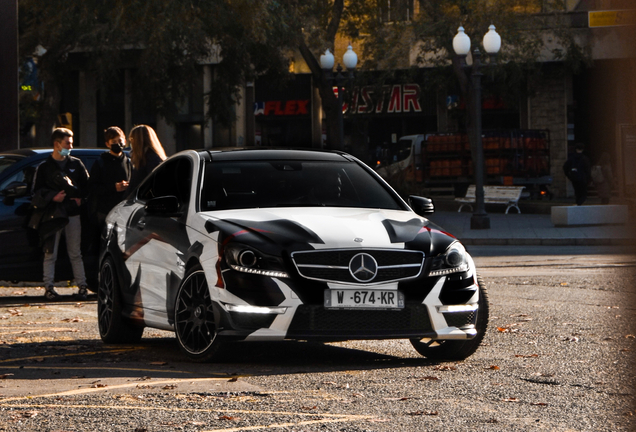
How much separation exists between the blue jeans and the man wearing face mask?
0.91 ft

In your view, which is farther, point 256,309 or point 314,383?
point 256,309

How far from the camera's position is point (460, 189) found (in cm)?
3709

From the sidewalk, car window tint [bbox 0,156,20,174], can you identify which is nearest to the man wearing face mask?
car window tint [bbox 0,156,20,174]

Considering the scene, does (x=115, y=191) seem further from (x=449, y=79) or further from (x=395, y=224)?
(x=449, y=79)

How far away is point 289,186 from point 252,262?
1.21 meters

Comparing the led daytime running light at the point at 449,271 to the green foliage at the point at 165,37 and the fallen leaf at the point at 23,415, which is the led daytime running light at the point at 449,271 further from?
the green foliage at the point at 165,37

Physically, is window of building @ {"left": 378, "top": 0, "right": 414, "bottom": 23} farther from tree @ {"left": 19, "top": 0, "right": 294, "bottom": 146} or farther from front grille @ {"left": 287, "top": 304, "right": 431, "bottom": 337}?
front grille @ {"left": 287, "top": 304, "right": 431, "bottom": 337}

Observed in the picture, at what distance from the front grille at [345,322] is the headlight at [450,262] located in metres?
0.31

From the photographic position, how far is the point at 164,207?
712 cm

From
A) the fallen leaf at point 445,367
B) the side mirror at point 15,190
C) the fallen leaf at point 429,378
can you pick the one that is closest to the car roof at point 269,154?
the fallen leaf at point 445,367

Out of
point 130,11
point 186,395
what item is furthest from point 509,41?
point 186,395

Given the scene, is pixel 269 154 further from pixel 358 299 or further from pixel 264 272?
pixel 358 299

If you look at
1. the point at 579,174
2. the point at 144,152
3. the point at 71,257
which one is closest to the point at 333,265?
the point at 144,152

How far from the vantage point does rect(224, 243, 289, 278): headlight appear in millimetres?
6184
